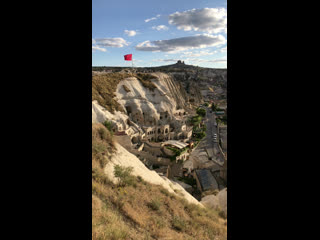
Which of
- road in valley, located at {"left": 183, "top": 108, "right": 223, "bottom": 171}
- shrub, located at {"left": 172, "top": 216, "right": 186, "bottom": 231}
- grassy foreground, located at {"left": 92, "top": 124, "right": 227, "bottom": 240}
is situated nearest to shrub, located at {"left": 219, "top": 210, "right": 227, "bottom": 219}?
grassy foreground, located at {"left": 92, "top": 124, "right": 227, "bottom": 240}

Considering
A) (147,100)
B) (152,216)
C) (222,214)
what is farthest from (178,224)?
(147,100)

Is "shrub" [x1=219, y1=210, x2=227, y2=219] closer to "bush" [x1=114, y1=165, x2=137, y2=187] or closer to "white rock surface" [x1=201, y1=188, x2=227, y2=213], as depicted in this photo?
"white rock surface" [x1=201, y1=188, x2=227, y2=213]

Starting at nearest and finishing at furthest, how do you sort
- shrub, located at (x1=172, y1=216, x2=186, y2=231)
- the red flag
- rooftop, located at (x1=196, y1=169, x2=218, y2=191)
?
shrub, located at (x1=172, y1=216, x2=186, y2=231), rooftop, located at (x1=196, y1=169, x2=218, y2=191), the red flag

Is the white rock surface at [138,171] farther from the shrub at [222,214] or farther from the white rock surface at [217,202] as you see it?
the shrub at [222,214]

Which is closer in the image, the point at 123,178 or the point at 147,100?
the point at 123,178

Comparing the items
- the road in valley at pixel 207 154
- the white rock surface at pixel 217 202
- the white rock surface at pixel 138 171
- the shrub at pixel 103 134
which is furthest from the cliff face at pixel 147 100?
the white rock surface at pixel 217 202

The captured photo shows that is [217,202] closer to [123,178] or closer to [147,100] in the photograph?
[123,178]
